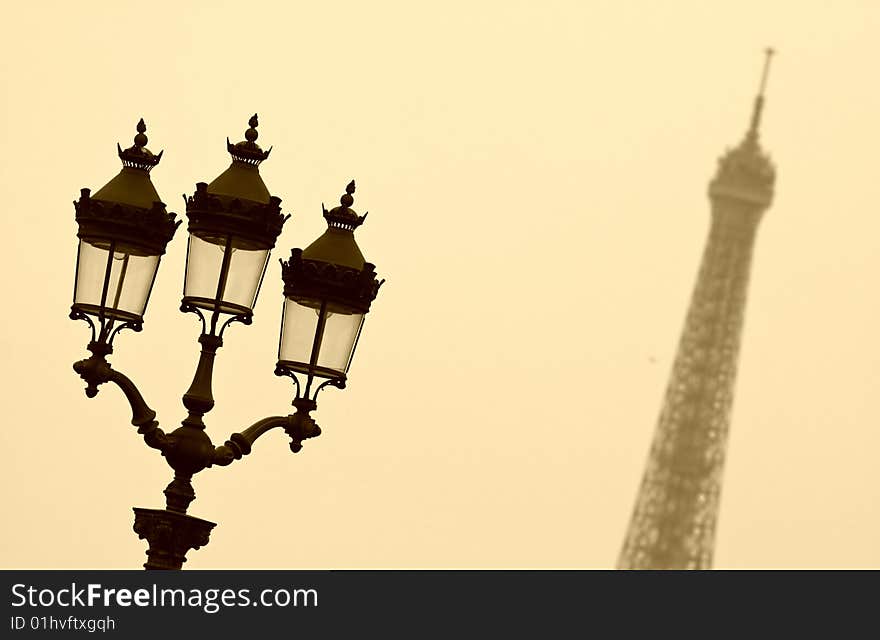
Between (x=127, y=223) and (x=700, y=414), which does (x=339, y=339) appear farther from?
(x=700, y=414)

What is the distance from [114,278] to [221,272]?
511 millimetres

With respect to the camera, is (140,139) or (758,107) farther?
(758,107)

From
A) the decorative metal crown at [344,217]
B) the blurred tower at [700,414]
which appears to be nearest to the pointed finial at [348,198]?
the decorative metal crown at [344,217]

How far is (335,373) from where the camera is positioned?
516 inches

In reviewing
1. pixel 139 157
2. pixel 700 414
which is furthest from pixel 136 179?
pixel 700 414

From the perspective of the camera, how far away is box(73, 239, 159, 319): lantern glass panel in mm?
12938

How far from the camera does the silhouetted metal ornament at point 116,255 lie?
1295cm

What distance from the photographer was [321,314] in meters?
13.1

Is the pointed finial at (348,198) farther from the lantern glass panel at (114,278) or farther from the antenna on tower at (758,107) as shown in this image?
the antenna on tower at (758,107)

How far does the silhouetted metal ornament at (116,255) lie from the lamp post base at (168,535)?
33.3 inches

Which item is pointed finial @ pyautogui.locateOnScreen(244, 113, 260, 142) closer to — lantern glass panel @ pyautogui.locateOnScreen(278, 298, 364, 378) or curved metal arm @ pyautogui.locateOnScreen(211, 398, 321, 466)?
lantern glass panel @ pyautogui.locateOnScreen(278, 298, 364, 378)

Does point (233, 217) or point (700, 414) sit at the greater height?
point (700, 414)
